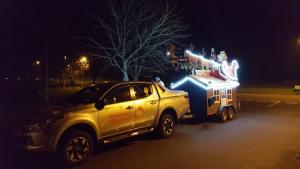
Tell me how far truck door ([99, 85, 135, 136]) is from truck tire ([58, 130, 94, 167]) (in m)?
0.49

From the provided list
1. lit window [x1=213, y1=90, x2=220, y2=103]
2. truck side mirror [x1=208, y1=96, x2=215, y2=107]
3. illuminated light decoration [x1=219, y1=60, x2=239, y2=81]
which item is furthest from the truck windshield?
illuminated light decoration [x1=219, y1=60, x2=239, y2=81]

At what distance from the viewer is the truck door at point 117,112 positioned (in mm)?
7793

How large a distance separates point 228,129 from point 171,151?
12.7 feet

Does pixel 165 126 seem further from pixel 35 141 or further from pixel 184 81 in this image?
pixel 35 141

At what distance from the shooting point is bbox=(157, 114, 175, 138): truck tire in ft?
31.4

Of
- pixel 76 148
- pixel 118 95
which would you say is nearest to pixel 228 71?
pixel 118 95

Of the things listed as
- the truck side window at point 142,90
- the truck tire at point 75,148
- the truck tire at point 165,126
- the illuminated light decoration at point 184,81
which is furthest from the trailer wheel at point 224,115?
the truck tire at point 75,148

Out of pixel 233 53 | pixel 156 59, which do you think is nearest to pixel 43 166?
pixel 156 59

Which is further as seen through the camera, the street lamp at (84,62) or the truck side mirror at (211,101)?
the street lamp at (84,62)

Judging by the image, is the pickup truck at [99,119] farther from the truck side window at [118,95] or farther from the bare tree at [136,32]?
the bare tree at [136,32]

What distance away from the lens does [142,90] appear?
915 centimetres

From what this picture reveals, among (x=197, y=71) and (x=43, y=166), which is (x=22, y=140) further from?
(x=197, y=71)

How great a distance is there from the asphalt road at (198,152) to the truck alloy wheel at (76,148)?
249 millimetres

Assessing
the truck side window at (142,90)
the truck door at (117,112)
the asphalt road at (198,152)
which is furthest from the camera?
the truck side window at (142,90)
